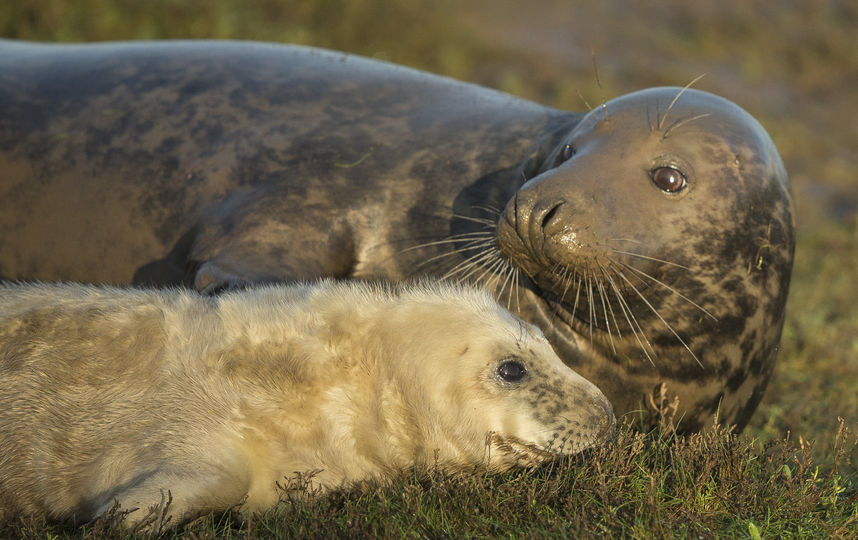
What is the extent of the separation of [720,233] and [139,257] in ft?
7.49

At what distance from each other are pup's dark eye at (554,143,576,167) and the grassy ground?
0.23m

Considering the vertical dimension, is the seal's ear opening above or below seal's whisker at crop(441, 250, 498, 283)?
above

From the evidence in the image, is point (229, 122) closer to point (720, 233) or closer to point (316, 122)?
point (316, 122)

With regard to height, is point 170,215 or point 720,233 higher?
point 720,233

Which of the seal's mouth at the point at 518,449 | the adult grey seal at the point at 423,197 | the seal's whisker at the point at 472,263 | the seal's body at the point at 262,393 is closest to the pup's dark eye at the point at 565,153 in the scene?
the adult grey seal at the point at 423,197

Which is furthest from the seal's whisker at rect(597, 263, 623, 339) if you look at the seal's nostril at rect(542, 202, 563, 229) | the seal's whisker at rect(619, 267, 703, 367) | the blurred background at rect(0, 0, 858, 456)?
the blurred background at rect(0, 0, 858, 456)

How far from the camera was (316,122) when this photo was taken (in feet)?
14.9

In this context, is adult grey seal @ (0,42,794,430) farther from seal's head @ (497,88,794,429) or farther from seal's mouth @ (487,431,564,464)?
seal's mouth @ (487,431,564,464)

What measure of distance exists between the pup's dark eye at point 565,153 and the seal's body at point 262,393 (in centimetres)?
110

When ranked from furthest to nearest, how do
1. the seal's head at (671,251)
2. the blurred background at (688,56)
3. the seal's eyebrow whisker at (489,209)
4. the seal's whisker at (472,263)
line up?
the blurred background at (688,56)
the seal's eyebrow whisker at (489,209)
the seal's whisker at (472,263)
the seal's head at (671,251)

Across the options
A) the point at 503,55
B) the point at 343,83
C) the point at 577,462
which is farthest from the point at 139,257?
the point at 503,55

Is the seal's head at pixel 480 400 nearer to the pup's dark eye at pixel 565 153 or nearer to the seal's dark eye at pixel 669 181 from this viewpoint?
the seal's dark eye at pixel 669 181

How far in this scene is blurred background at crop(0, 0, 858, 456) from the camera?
18.6 feet

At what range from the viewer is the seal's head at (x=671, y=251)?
3.70m
